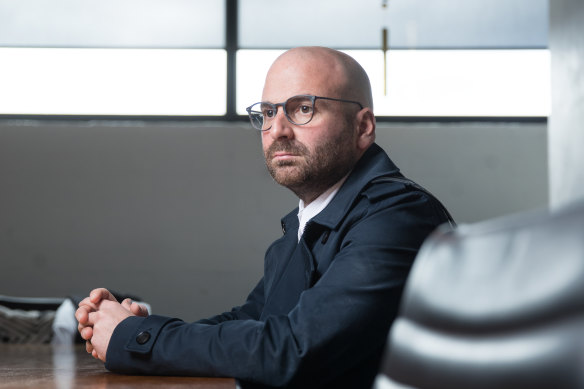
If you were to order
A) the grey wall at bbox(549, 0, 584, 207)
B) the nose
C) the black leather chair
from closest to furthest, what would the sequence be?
the black leather chair → the nose → the grey wall at bbox(549, 0, 584, 207)

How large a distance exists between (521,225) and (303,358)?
2.41ft

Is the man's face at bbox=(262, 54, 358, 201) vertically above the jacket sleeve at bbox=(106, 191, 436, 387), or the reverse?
the man's face at bbox=(262, 54, 358, 201)

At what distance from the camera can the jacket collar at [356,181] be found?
4.54 feet

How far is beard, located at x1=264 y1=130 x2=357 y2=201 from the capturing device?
1.55 m

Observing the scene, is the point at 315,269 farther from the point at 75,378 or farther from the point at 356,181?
the point at 75,378

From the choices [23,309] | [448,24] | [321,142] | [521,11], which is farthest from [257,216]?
[321,142]

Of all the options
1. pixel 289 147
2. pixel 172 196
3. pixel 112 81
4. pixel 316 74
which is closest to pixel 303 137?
pixel 289 147

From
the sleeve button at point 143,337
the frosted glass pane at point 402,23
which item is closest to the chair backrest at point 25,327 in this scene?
the sleeve button at point 143,337

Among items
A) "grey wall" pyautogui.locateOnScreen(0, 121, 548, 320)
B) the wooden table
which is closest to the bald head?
the wooden table

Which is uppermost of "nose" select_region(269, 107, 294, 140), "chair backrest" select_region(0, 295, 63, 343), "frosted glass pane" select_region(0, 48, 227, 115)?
"frosted glass pane" select_region(0, 48, 227, 115)

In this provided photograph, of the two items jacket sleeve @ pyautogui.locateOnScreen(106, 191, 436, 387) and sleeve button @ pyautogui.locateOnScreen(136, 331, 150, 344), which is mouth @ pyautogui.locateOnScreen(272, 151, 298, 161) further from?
sleeve button @ pyautogui.locateOnScreen(136, 331, 150, 344)

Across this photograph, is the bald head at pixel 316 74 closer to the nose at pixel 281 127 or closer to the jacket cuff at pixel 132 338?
the nose at pixel 281 127

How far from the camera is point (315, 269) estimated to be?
1.37 m

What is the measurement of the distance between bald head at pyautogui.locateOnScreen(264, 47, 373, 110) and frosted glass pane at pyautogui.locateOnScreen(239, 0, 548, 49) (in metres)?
3.06
